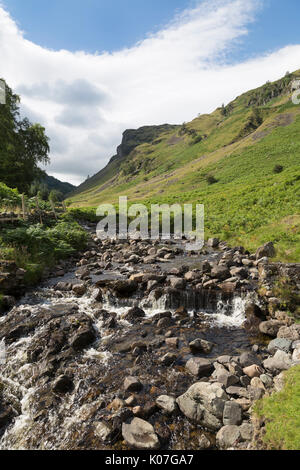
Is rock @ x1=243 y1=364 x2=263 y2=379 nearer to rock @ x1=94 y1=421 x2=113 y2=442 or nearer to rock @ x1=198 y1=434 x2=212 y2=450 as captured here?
rock @ x1=198 y1=434 x2=212 y2=450

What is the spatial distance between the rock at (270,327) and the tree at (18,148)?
36.7 metres

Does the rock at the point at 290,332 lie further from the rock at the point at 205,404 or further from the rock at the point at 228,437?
the rock at the point at 228,437

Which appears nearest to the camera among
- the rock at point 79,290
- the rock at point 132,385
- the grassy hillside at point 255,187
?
the rock at point 132,385

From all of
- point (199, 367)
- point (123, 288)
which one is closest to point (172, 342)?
point (199, 367)

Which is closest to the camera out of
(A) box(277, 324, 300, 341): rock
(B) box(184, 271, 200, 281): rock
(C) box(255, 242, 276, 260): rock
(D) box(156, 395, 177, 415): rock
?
(D) box(156, 395, 177, 415): rock

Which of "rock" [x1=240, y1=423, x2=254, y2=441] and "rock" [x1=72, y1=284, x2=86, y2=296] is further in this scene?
"rock" [x1=72, y1=284, x2=86, y2=296]

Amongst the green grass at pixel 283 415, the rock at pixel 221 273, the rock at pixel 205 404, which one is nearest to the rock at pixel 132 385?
the rock at pixel 205 404

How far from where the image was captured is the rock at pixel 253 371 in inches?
265

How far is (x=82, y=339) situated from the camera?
8977 mm

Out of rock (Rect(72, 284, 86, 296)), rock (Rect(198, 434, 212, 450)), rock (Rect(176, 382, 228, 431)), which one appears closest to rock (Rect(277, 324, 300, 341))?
rock (Rect(176, 382, 228, 431))

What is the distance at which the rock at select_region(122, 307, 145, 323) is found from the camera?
35.9 ft

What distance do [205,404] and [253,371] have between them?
1.91 metres

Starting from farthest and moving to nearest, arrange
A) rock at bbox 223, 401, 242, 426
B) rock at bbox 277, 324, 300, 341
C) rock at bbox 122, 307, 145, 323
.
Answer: rock at bbox 122, 307, 145, 323 → rock at bbox 277, 324, 300, 341 → rock at bbox 223, 401, 242, 426

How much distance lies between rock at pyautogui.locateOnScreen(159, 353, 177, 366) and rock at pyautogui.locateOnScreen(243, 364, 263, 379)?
7.39 feet
